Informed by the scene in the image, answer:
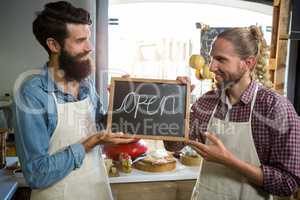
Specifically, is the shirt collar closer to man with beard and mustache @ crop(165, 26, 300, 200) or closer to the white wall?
man with beard and mustache @ crop(165, 26, 300, 200)

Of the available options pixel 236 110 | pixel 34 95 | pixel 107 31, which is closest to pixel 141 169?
pixel 236 110

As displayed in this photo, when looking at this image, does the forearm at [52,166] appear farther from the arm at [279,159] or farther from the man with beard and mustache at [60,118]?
the arm at [279,159]

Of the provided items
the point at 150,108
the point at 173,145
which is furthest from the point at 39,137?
the point at 173,145

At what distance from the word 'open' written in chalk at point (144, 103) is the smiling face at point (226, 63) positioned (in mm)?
238

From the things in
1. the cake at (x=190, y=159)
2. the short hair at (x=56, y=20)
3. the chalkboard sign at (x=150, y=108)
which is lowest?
the cake at (x=190, y=159)

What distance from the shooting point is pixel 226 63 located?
4.78 feet

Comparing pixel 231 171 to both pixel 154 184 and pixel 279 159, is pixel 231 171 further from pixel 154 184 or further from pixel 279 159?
pixel 154 184

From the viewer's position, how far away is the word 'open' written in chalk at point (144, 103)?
4.96 ft

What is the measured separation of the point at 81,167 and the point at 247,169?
0.72 meters

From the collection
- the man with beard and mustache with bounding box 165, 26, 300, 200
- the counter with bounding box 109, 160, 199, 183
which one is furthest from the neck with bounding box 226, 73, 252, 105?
the counter with bounding box 109, 160, 199, 183

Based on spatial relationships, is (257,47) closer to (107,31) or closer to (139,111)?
(139,111)

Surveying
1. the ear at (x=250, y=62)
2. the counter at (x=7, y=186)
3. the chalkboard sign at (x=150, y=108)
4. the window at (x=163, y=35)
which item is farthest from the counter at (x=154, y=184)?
the window at (x=163, y=35)

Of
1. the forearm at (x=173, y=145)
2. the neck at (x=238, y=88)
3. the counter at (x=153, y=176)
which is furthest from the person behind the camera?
the counter at (x=153, y=176)

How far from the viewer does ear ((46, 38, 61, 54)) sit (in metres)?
1.39
